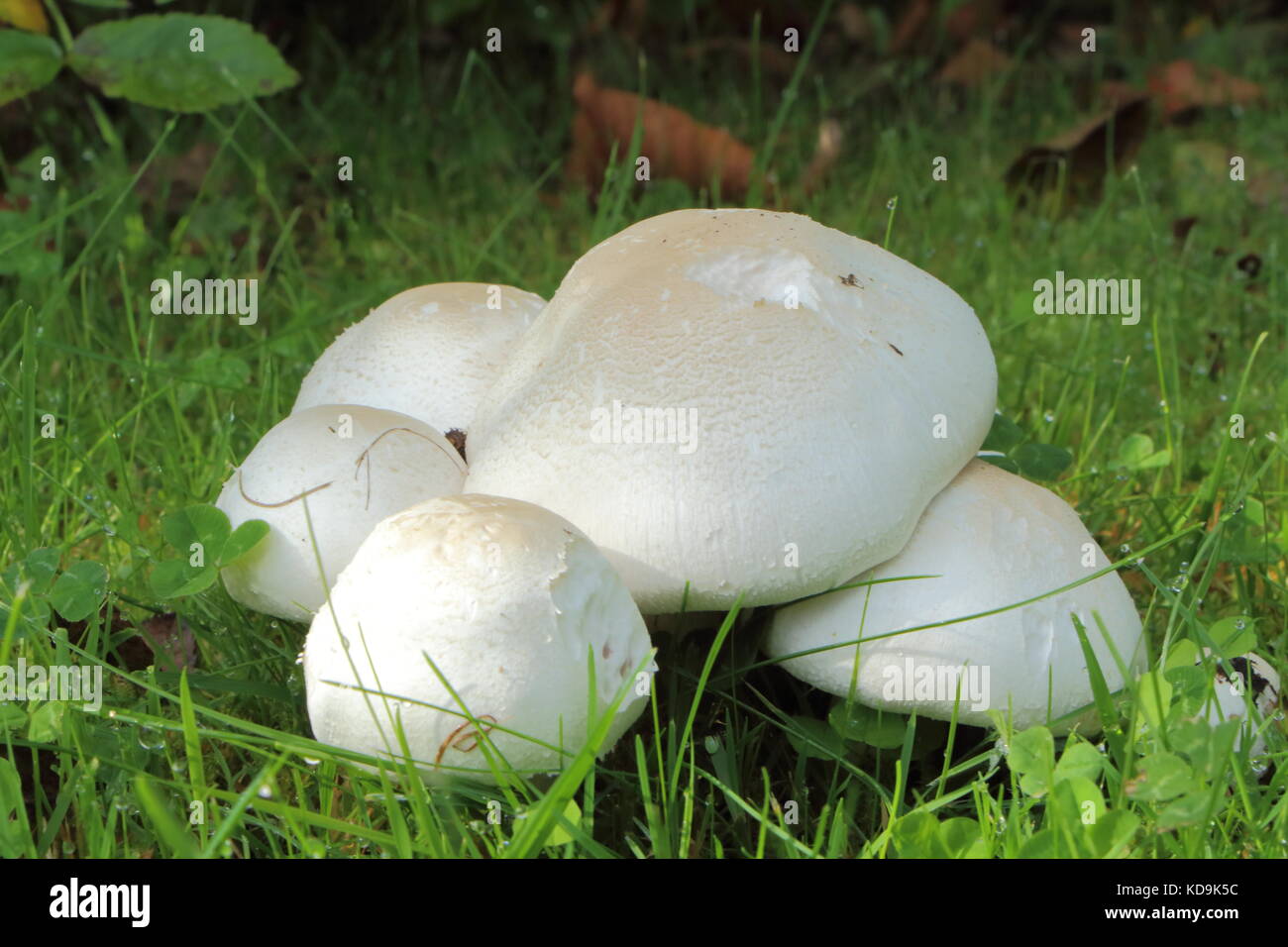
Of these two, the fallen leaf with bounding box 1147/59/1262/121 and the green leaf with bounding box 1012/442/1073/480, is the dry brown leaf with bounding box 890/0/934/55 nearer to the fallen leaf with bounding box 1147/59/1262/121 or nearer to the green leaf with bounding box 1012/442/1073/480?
the fallen leaf with bounding box 1147/59/1262/121

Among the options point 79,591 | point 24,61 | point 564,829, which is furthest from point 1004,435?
point 24,61

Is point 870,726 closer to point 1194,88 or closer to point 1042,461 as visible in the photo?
point 1042,461

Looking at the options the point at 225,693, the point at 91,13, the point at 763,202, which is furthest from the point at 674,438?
the point at 91,13
